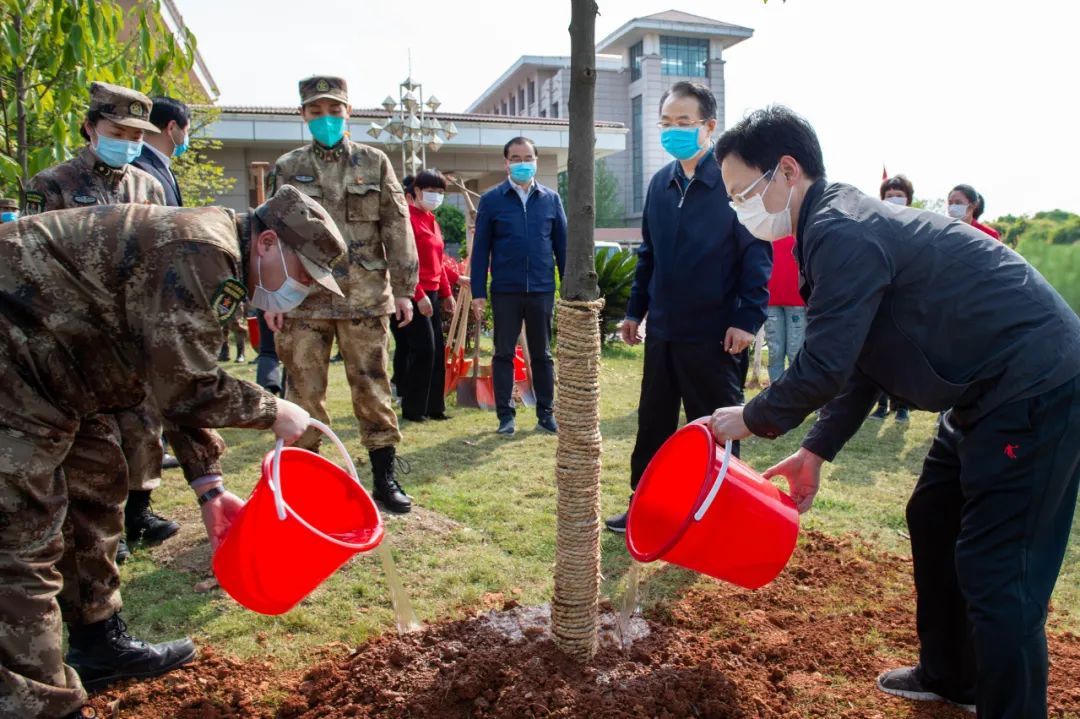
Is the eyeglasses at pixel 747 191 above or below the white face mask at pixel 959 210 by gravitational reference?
below

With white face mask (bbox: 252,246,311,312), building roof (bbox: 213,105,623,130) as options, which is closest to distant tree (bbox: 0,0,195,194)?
white face mask (bbox: 252,246,311,312)

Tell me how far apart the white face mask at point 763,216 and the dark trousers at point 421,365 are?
4195 mm

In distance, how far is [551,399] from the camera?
625cm

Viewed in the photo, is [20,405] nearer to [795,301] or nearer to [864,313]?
[864,313]

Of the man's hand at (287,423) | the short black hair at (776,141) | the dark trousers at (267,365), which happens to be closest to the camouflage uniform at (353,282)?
the man's hand at (287,423)

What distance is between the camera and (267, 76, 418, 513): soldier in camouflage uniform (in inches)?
154

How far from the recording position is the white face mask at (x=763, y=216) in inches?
87.7

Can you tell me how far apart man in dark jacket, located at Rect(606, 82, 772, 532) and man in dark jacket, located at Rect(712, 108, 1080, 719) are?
53.2 inches

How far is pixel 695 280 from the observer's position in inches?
138

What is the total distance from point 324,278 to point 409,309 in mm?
2071

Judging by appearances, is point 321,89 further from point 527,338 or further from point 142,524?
point 527,338

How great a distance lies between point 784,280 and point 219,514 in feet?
17.7

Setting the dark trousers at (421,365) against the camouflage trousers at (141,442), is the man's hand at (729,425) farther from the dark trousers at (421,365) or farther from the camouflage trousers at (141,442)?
the dark trousers at (421,365)

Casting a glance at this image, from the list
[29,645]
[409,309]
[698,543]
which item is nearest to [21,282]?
[29,645]
